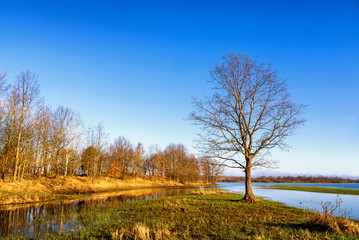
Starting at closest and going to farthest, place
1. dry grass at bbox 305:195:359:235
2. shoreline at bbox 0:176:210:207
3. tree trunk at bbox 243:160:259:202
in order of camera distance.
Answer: dry grass at bbox 305:195:359:235 < tree trunk at bbox 243:160:259:202 < shoreline at bbox 0:176:210:207

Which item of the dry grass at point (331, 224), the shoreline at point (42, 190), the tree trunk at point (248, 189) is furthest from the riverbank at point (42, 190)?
the dry grass at point (331, 224)

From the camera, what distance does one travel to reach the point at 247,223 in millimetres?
9188

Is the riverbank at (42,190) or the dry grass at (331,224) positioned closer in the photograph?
the dry grass at (331,224)

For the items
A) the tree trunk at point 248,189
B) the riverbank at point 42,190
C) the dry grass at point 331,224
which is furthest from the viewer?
the riverbank at point 42,190

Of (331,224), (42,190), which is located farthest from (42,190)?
(331,224)

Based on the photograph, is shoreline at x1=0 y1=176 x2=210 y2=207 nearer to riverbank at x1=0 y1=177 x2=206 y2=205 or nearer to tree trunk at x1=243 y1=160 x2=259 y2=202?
riverbank at x1=0 y1=177 x2=206 y2=205

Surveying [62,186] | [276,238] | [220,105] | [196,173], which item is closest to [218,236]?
[276,238]

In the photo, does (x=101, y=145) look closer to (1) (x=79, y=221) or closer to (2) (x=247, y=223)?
(1) (x=79, y=221)

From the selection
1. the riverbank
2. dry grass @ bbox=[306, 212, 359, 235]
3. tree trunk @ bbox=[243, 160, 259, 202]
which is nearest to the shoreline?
the riverbank

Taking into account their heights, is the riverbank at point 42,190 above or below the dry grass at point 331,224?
below

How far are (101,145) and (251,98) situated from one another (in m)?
40.6

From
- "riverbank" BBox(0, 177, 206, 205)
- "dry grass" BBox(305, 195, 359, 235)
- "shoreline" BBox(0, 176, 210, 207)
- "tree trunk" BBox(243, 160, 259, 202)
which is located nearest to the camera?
"dry grass" BBox(305, 195, 359, 235)

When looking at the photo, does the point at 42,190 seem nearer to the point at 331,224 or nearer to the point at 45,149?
the point at 45,149

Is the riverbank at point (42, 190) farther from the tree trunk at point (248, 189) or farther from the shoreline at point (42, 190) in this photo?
the tree trunk at point (248, 189)
